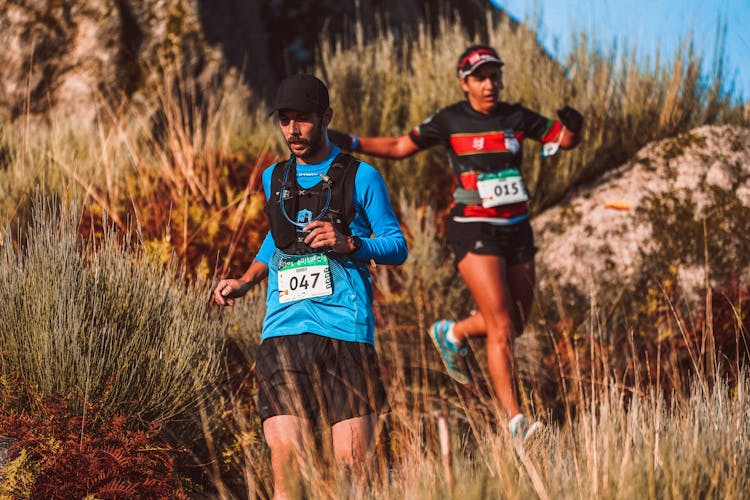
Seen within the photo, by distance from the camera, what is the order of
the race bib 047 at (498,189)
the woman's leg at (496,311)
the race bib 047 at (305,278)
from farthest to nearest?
the race bib 047 at (498,189) → the woman's leg at (496,311) → the race bib 047 at (305,278)

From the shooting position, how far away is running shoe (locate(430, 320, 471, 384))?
17.3 feet

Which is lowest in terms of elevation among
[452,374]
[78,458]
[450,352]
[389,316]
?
[452,374]

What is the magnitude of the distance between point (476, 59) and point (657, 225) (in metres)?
2.47

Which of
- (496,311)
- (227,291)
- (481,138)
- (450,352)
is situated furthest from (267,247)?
(450,352)

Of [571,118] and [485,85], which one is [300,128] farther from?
[571,118]

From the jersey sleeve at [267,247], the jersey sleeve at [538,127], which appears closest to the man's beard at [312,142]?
the jersey sleeve at [267,247]

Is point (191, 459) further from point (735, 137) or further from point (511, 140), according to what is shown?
point (735, 137)

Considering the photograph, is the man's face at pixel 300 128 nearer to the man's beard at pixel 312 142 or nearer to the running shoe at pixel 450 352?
the man's beard at pixel 312 142

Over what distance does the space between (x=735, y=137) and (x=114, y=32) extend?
6048 millimetres

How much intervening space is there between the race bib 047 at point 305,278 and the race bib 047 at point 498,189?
1923mm

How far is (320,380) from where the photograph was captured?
2957mm

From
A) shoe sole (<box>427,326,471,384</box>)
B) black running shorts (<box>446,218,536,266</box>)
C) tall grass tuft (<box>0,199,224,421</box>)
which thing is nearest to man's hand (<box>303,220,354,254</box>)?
tall grass tuft (<box>0,199,224,421</box>)

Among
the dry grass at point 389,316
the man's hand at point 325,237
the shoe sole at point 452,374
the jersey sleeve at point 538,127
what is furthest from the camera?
the shoe sole at point 452,374

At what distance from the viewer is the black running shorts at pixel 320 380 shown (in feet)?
9.64
